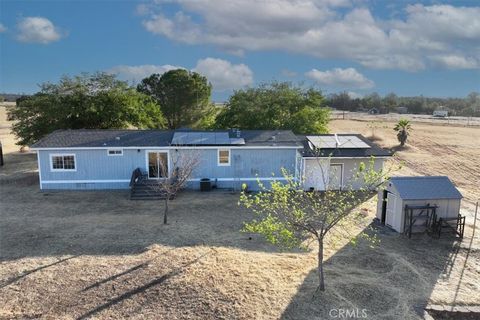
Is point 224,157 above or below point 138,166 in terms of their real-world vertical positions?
above

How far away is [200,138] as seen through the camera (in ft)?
74.9

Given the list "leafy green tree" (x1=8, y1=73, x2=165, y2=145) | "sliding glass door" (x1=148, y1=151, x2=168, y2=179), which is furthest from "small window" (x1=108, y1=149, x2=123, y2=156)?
"leafy green tree" (x1=8, y1=73, x2=165, y2=145)

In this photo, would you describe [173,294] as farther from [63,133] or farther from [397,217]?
[63,133]

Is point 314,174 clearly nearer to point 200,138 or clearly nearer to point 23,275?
point 200,138

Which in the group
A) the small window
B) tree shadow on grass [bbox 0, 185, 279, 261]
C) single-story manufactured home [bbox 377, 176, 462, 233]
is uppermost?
the small window

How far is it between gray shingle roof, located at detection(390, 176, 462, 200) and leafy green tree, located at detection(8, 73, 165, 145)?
2173 cm

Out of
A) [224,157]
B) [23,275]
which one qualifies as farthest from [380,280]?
[224,157]

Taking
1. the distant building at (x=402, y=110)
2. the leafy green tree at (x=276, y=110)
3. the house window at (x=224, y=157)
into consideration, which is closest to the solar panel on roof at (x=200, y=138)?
the house window at (x=224, y=157)

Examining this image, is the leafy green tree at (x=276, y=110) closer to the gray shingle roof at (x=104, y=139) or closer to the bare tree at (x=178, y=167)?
the gray shingle roof at (x=104, y=139)

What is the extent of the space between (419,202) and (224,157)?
10874mm

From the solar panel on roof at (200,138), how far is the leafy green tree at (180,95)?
63.5ft

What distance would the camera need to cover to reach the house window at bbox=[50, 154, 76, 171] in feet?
71.7

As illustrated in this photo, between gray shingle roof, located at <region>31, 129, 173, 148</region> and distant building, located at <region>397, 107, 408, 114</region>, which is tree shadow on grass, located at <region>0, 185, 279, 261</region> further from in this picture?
distant building, located at <region>397, 107, 408, 114</region>

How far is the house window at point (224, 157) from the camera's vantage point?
22.2 m
